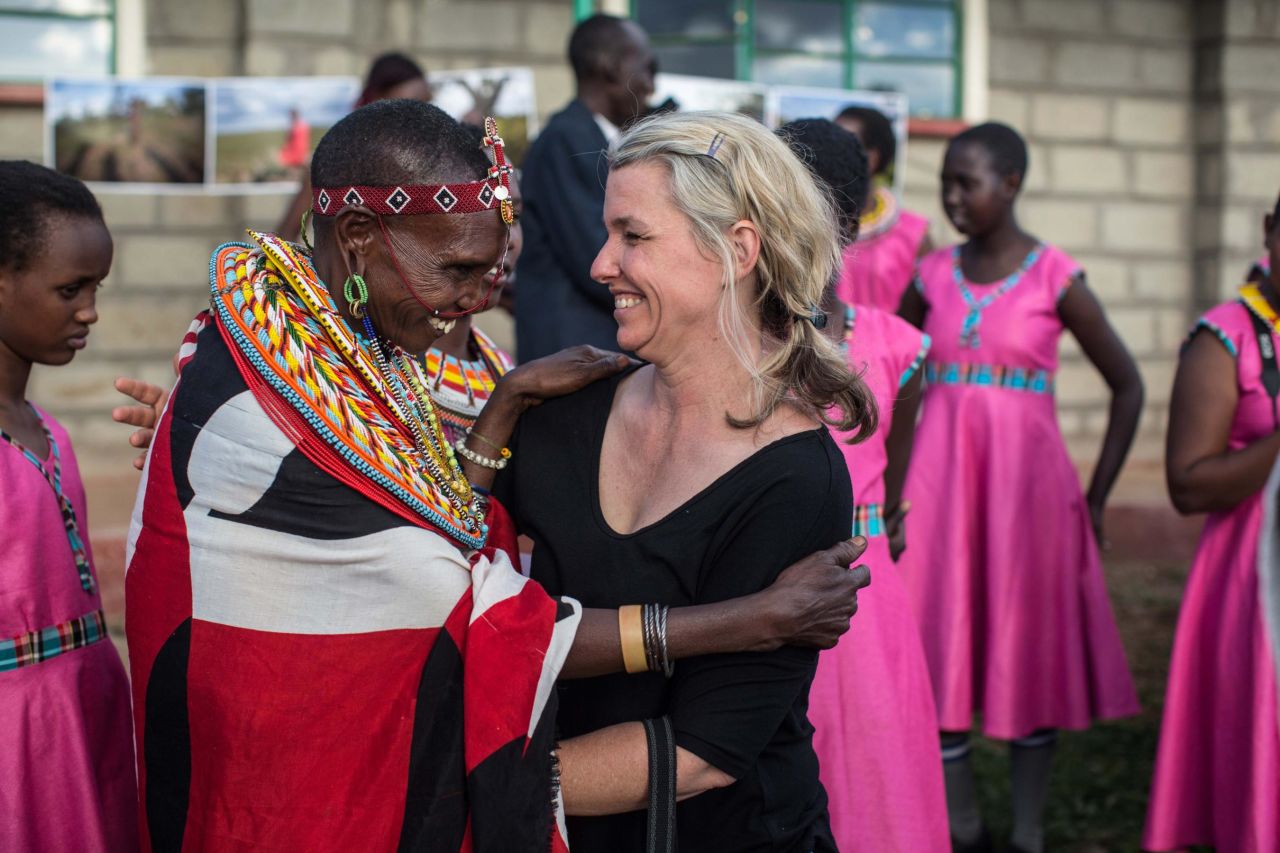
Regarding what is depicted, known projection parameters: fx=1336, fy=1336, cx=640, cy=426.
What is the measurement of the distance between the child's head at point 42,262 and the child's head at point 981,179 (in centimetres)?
Answer: 309

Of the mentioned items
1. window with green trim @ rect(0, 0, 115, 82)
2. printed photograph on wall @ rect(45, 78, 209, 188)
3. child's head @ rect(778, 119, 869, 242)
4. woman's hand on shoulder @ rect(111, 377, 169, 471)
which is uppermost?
window with green trim @ rect(0, 0, 115, 82)

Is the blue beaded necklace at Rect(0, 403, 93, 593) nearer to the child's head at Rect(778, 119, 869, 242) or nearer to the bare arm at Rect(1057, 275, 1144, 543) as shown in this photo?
the child's head at Rect(778, 119, 869, 242)

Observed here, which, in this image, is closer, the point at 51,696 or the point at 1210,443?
the point at 51,696

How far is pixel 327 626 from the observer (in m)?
2.01

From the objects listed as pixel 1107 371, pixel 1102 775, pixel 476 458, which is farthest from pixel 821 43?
pixel 476 458

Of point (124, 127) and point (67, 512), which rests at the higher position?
point (124, 127)

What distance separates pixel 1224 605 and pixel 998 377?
1272mm

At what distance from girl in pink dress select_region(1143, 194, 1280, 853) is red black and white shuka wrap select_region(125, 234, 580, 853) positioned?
2168mm

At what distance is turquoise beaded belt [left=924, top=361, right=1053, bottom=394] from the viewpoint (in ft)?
15.3

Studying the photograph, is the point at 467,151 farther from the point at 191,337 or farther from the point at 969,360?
the point at 969,360

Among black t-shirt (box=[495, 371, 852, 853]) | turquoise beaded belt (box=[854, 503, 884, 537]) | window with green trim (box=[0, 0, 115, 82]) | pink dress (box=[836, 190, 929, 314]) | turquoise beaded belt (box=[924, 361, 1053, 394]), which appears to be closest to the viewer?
black t-shirt (box=[495, 371, 852, 853])

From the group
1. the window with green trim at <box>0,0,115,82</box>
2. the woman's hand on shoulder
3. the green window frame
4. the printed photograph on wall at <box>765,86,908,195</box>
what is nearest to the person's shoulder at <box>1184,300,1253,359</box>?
the woman's hand on shoulder

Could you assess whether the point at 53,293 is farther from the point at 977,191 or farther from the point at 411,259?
the point at 977,191

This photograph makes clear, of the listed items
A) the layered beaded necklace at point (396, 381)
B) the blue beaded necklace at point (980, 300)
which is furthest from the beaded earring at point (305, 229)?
the blue beaded necklace at point (980, 300)
